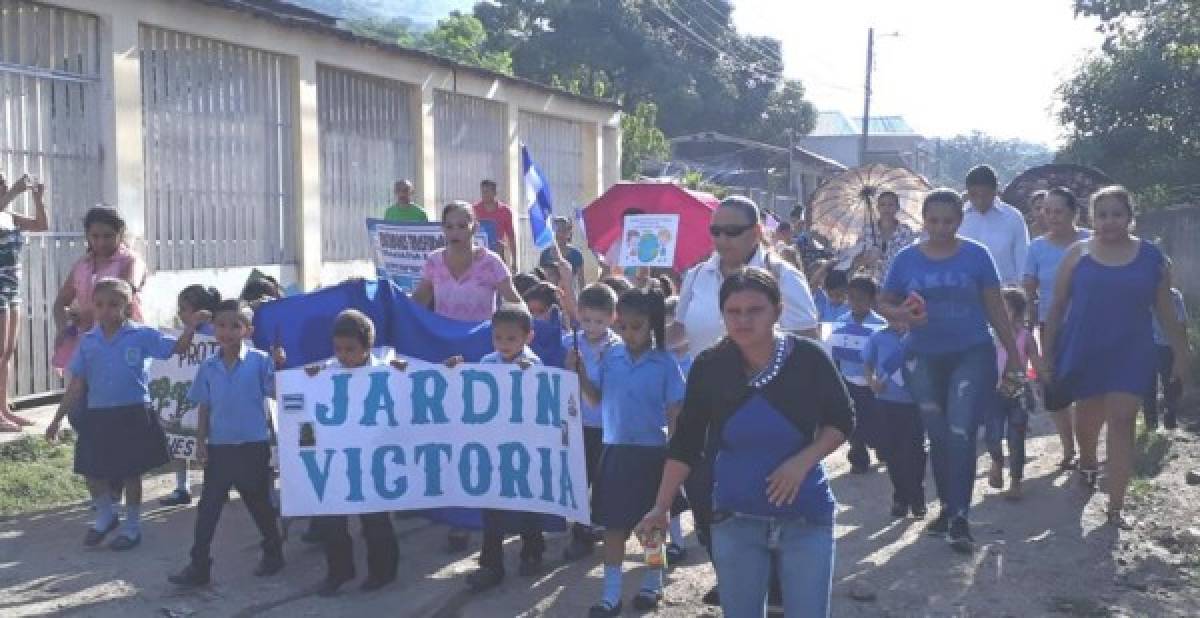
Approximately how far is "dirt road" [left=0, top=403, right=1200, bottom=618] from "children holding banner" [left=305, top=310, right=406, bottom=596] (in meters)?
0.08

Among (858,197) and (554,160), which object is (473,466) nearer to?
(858,197)

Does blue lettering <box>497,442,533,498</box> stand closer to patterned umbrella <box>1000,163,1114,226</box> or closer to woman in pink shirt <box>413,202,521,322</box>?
woman in pink shirt <box>413,202,521,322</box>

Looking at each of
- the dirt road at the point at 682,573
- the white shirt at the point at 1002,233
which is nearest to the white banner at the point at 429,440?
→ the dirt road at the point at 682,573

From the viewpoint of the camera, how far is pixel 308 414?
6.59m

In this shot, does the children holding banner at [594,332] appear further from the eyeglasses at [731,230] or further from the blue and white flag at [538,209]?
the blue and white flag at [538,209]

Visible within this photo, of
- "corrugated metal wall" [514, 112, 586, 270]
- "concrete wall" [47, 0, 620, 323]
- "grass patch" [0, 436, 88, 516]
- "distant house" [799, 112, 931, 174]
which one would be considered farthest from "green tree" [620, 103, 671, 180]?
"distant house" [799, 112, 931, 174]

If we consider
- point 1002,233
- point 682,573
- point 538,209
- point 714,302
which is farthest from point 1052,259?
point 538,209

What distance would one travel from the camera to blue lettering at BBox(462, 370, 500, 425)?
6680mm

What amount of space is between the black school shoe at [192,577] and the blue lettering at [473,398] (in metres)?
1.43

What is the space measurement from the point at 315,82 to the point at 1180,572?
11405mm

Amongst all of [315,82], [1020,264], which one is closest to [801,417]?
[1020,264]

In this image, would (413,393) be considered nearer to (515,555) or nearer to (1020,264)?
(515,555)

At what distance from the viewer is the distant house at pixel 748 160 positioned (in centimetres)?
5056

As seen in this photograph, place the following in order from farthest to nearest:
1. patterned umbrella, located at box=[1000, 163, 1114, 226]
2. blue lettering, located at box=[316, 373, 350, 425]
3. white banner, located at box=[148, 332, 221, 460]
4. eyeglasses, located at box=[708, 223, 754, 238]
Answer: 1. patterned umbrella, located at box=[1000, 163, 1114, 226]
2. white banner, located at box=[148, 332, 221, 460]
3. blue lettering, located at box=[316, 373, 350, 425]
4. eyeglasses, located at box=[708, 223, 754, 238]
